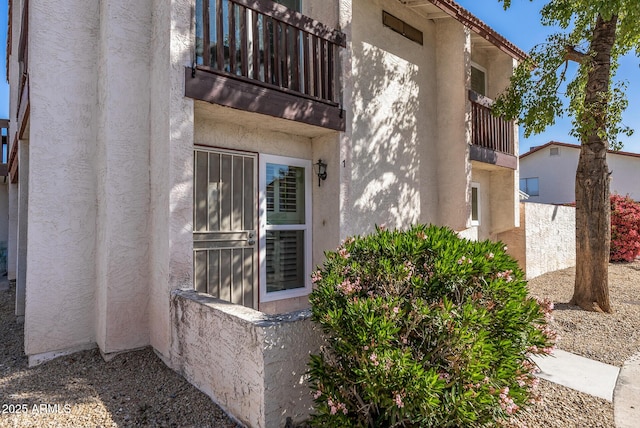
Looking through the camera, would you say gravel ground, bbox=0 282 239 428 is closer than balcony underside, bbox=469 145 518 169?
Yes

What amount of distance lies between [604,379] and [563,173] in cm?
2317

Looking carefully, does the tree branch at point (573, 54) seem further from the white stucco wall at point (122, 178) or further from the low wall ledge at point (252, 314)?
the low wall ledge at point (252, 314)

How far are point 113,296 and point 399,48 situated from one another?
6.85 m

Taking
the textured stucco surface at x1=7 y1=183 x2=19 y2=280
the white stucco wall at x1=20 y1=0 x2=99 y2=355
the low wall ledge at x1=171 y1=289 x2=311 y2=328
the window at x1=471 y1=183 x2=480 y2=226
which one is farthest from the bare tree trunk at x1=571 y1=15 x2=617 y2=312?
the textured stucco surface at x1=7 y1=183 x2=19 y2=280

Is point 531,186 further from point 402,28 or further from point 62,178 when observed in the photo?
point 62,178

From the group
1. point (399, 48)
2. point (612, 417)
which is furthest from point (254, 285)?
point (399, 48)

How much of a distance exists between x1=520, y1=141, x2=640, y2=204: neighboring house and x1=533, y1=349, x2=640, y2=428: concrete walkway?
2174cm

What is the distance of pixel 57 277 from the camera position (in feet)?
14.8

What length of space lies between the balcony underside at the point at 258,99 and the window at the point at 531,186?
2350 cm

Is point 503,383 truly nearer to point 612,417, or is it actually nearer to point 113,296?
point 612,417

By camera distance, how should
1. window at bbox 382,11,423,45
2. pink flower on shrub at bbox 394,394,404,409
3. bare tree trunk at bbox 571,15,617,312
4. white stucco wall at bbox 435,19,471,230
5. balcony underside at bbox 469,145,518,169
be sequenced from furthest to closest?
balcony underside at bbox 469,145,518,169 < white stucco wall at bbox 435,19,471,230 < window at bbox 382,11,423,45 < bare tree trunk at bbox 571,15,617,312 < pink flower on shrub at bbox 394,394,404,409

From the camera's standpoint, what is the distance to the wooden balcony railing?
28.4ft

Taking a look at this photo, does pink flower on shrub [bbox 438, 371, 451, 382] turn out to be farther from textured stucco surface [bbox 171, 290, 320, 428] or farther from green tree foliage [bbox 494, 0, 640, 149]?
green tree foliage [bbox 494, 0, 640, 149]

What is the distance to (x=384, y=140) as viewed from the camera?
291 inches
